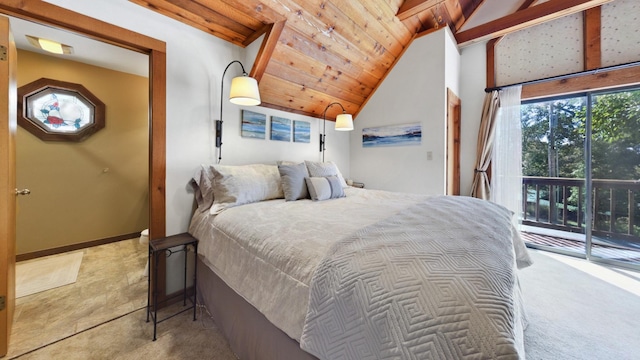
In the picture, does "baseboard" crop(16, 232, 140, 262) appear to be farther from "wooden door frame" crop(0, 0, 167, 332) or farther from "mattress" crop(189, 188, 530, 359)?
"mattress" crop(189, 188, 530, 359)

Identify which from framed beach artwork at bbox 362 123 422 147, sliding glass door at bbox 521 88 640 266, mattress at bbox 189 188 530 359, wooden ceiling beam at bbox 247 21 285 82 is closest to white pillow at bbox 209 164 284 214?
mattress at bbox 189 188 530 359

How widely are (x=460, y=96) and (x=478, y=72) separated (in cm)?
38

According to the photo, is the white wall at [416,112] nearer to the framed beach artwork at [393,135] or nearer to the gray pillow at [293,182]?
the framed beach artwork at [393,135]

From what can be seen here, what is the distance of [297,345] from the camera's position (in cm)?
99

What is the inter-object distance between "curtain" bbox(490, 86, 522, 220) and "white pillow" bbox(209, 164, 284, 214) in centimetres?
304

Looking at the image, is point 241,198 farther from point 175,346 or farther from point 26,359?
point 26,359

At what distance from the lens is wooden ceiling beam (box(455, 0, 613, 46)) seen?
100 inches

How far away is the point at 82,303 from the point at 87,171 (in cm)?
203

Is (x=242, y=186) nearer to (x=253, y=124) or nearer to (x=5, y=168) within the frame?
(x=253, y=124)

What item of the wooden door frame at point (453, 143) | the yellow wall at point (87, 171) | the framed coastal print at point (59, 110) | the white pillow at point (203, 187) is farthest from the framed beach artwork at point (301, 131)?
the framed coastal print at point (59, 110)

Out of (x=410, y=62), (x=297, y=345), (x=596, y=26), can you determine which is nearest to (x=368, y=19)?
(x=410, y=62)

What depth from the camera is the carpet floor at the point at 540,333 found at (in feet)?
4.75

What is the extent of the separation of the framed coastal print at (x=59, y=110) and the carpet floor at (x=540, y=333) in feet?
8.68

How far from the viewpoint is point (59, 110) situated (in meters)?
2.97
